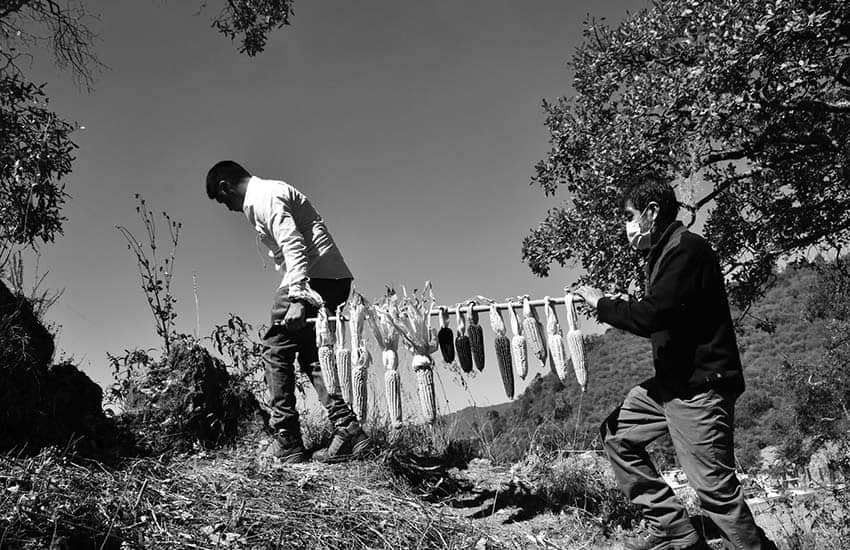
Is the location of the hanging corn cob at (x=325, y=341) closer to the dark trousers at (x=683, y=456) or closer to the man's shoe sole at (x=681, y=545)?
A: the dark trousers at (x=683, y=456)

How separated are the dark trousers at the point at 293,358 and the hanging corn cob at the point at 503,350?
1.26 meters

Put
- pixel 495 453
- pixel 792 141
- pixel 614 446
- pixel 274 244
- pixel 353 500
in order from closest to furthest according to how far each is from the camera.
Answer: pixel 614 446 → pixel 353 500 → pixel 274 244 → pixel 495 453 → pixel 792 141

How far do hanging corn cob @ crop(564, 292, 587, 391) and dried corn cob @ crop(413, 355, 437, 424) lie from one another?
3.18 ft

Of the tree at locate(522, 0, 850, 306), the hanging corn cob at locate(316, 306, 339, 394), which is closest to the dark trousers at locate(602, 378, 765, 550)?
the hanging corn cob at locate(316, 306, 339, 394)

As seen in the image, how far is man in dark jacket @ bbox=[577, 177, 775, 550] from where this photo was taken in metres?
3.04

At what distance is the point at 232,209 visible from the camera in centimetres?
506

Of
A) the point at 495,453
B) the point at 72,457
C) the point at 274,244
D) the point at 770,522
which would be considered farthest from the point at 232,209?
the point at 770,522

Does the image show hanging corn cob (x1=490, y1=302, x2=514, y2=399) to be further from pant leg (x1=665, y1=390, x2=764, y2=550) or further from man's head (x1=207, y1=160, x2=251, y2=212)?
man's head (x1=207, y1=160, x2=251, y2=212)

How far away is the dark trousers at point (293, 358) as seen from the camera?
491 cm

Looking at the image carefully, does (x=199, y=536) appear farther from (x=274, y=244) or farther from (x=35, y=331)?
(x=35, y=331)

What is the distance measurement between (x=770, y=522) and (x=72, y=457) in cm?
519

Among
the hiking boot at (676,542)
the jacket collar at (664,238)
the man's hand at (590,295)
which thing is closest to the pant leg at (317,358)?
the man's hand at (590,295)

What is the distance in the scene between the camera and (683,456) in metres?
3.13

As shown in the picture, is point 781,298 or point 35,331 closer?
point 35,331
